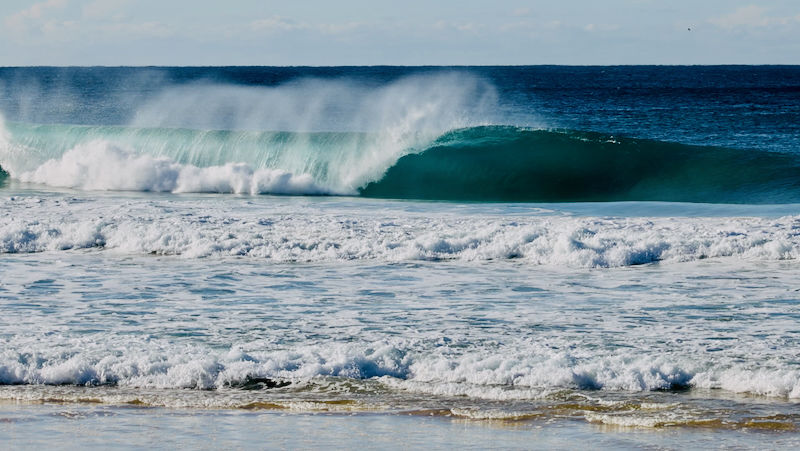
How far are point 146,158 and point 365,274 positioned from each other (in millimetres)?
11893

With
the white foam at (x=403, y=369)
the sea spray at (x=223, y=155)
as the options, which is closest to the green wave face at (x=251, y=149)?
the sea spray at (x=223, y=155)

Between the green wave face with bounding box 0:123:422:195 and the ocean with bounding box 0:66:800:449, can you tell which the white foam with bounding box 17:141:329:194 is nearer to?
the ocean with bounding box 0:66:800:449

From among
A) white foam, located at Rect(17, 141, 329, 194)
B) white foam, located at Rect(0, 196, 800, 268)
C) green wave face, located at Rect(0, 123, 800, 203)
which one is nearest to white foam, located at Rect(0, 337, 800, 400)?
white foam, located at Rect(0, 196, 800, 268)

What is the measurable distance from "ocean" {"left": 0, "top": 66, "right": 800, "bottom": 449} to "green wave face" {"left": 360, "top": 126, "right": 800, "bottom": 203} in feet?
0.37

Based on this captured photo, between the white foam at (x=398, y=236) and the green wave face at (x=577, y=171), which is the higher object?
the green wave face at (x=577, y=171)

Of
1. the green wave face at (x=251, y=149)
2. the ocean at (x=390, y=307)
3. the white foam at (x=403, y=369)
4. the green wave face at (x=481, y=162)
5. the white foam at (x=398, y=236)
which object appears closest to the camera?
the ocean at (x=390, y=307)

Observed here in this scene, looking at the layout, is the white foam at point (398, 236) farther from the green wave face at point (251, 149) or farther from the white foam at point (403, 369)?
the green wave face at point (251, 149)

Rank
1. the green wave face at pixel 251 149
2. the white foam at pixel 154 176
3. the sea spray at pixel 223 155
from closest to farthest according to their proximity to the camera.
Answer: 1. the white foam at pixel 154 176
2. the sea spray at pixel 223 155
3. the green wave face at pixel 251 149

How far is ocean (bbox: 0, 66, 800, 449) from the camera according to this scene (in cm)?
548

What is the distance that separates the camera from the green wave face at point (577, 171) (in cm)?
1941

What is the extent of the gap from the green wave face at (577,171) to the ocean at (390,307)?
0.11 m

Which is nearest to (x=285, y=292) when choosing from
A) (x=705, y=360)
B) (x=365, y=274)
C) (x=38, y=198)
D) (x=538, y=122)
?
(x=365, y=274)

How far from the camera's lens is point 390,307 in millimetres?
8234

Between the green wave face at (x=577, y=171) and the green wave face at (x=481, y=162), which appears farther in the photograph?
the green wave face at (x=481, y=162)
